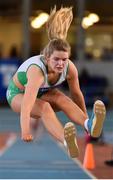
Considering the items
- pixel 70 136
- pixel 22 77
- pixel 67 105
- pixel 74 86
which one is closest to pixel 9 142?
pixel 74 86

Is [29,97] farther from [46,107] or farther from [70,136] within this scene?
[70,136]

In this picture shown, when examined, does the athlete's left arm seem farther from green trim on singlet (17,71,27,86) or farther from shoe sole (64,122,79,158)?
shoe sole (64,122,79,158)

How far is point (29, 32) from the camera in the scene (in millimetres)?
17609

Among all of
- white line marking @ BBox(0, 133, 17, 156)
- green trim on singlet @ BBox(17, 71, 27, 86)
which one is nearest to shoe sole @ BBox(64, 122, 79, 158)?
green trim on singlet @ BBox(17, 71, 27, 86)

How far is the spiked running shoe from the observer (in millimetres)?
5629

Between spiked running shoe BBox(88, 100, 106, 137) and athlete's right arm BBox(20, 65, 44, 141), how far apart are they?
0.57 m

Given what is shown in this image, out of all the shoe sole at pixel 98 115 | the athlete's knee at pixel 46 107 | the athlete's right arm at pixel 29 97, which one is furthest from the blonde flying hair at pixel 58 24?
the shoe sole at pixel 98 115

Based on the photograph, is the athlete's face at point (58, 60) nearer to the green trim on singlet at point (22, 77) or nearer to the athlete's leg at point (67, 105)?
the green trim on singlet at point (22, 77)

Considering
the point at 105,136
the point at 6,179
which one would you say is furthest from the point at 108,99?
the point at 6,179

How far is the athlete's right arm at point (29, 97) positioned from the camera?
217 inches

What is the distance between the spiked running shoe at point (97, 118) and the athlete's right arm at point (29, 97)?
1.88ft

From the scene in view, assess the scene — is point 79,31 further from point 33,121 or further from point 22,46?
point 33,121

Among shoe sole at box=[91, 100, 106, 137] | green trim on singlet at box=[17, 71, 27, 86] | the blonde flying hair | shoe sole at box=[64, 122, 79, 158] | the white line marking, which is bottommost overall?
the white line marking

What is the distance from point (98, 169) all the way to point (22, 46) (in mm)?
9109
